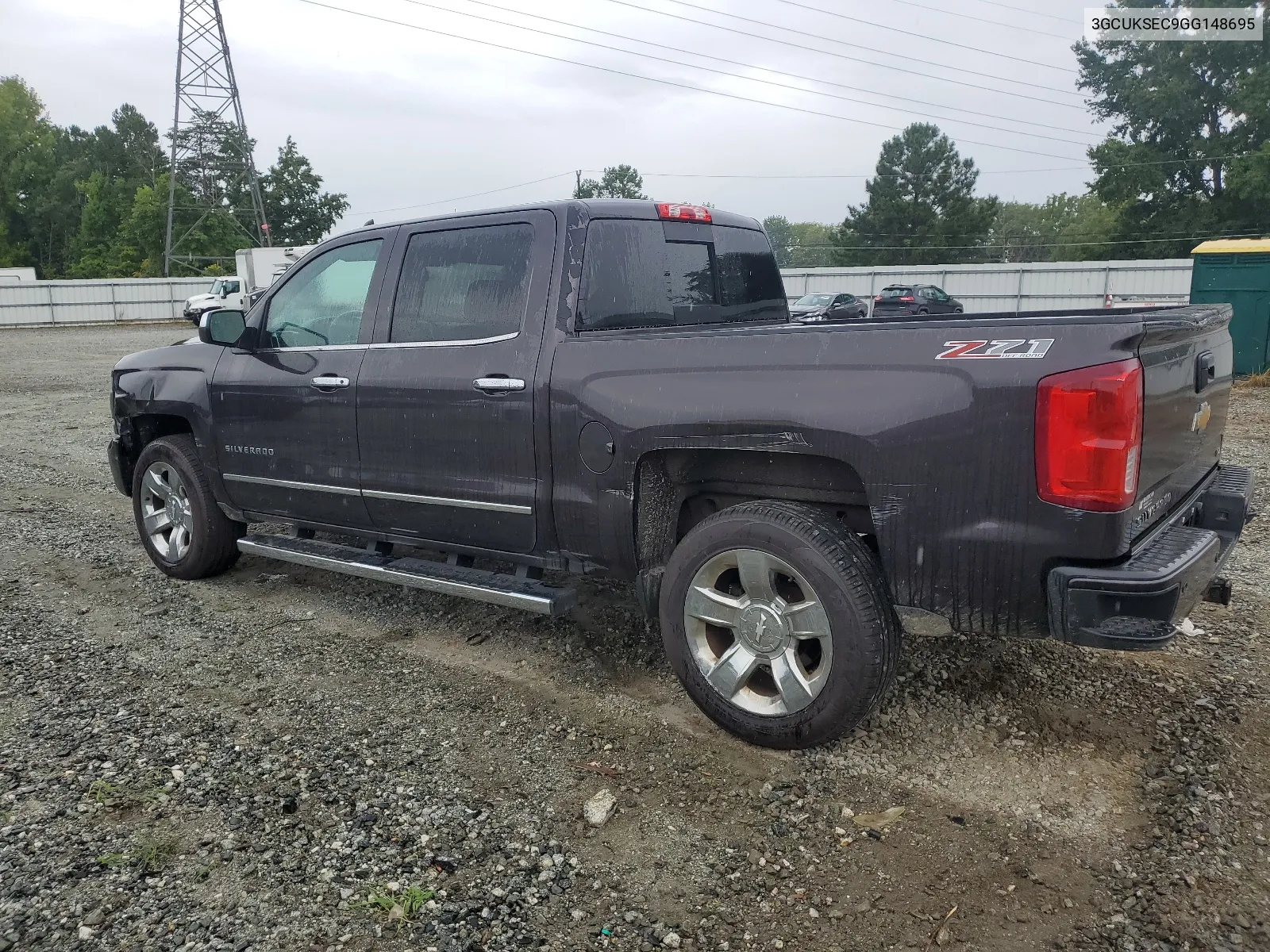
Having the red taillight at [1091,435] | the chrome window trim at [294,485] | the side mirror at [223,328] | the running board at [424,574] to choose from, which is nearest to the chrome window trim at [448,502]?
the chrome window trim at [294,485]

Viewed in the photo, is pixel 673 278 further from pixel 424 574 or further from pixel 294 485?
pixel 294 485

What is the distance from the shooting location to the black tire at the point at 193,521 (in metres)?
5.36

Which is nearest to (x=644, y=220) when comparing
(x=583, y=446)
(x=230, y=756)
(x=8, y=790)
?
(x=583, y=446)

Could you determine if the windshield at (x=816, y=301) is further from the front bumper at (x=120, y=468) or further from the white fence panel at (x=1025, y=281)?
the front bumper at (x=120, y=468)

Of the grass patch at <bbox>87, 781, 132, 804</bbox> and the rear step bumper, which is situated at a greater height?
the rear step bumper

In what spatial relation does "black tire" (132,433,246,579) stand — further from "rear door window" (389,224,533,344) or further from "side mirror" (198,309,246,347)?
"rear door window" (389,224,533,344)

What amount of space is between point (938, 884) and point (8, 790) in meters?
3.00

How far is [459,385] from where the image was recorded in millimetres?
4074

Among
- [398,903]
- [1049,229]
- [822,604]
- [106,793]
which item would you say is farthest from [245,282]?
[1049,229]

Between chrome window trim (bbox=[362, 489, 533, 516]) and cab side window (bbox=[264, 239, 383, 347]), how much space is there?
76 cm

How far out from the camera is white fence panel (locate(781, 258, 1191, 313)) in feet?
98.3

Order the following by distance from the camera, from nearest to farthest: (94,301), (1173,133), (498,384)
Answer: (498,384)
(94,301)
(1173,133)

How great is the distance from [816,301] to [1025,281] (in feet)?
34.3

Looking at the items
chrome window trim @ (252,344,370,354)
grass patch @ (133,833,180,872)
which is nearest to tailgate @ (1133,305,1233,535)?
grass patch @ (133,833,180,872)
